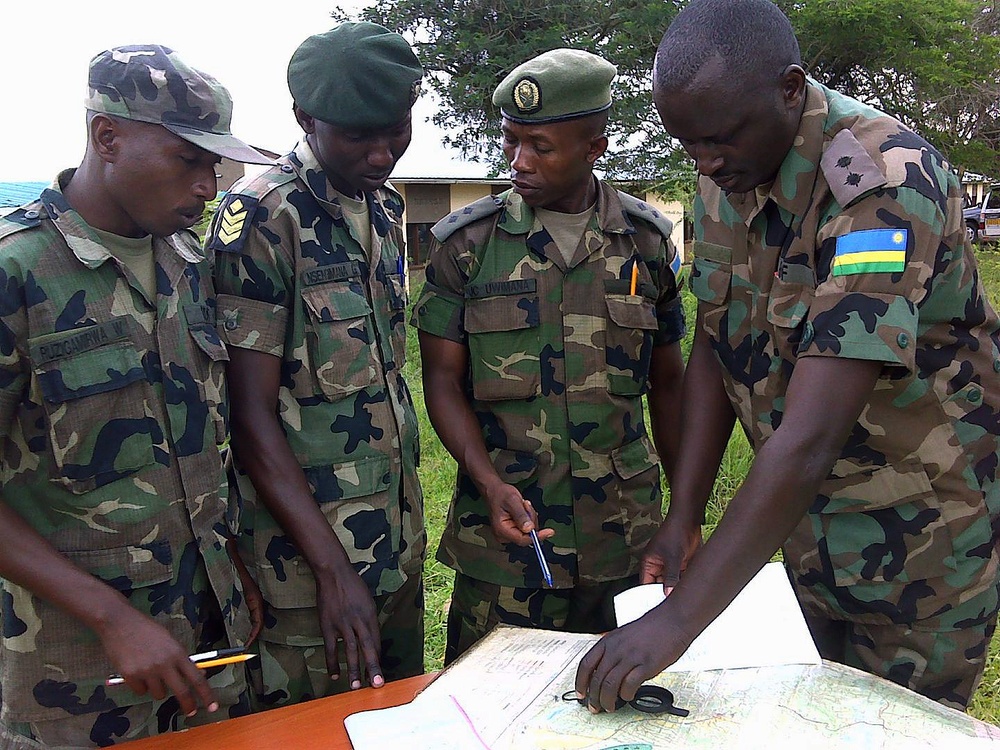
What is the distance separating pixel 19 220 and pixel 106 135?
0.22 meters

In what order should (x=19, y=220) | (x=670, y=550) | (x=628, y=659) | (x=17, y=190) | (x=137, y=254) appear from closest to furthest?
(x=628, y=659)
(x=19, y=220)
(x=137, y=254)
(x=670, y=550)
(x=17, y=190)

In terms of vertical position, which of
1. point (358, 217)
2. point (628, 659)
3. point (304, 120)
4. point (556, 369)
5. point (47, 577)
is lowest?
point (628, 659)

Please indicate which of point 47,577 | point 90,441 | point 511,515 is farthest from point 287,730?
point 511,515

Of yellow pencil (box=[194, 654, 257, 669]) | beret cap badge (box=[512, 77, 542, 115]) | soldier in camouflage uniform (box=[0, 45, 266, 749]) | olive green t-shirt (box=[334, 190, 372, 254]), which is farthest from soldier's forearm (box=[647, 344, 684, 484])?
yellow pencil (box=[194, 654, 257, 669])

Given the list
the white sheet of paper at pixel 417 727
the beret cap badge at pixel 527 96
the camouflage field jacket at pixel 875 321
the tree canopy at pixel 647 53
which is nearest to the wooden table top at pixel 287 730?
the white sheet of paper at pixel 417 727

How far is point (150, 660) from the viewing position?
151 centimetres

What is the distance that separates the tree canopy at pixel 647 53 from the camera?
8.02m

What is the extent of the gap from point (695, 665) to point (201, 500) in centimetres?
101

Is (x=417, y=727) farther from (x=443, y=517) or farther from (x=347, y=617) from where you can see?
(x=443, y=517)

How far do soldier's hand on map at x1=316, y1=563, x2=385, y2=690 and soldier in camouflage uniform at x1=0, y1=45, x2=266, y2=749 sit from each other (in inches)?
8.8

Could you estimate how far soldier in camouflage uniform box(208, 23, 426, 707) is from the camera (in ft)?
6.26

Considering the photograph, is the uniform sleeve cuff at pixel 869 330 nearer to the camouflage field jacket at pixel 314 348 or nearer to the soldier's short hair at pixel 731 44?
the soldier's short hair at pixel 731 44

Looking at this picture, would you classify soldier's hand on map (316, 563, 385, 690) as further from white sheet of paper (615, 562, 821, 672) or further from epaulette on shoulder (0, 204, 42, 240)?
epaulette on shoulder (0, 204, 42, 240)

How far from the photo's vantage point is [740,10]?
59.5 inches
